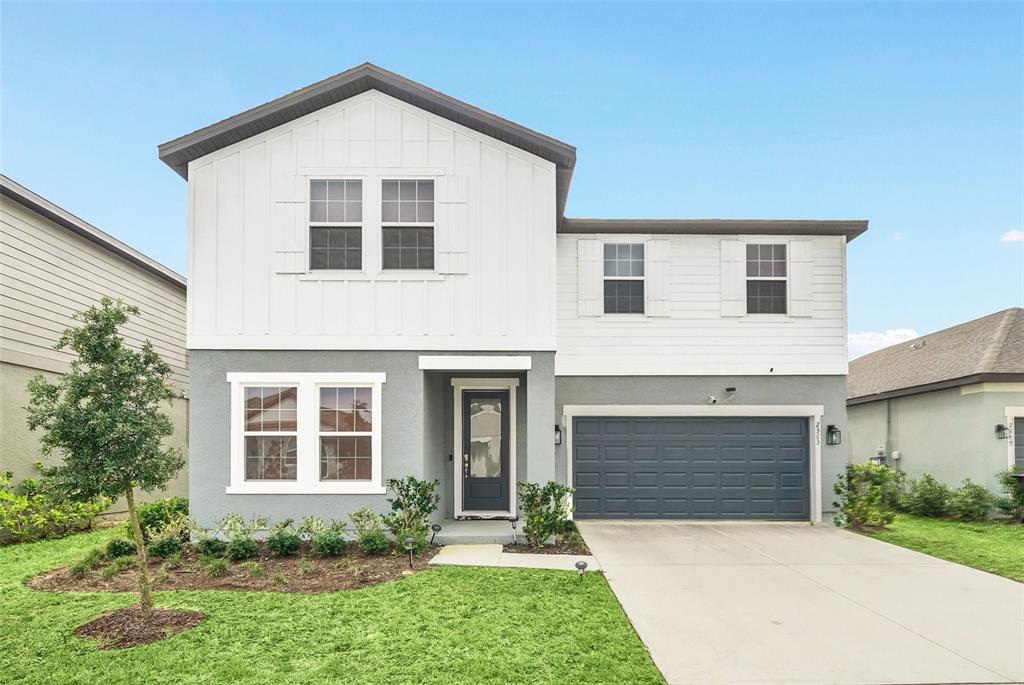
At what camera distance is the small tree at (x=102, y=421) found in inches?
246

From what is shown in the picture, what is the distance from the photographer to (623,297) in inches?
513

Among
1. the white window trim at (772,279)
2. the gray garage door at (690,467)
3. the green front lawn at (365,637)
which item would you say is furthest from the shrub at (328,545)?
the white window trim at (772,279)

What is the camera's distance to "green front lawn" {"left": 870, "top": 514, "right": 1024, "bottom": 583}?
365 inches

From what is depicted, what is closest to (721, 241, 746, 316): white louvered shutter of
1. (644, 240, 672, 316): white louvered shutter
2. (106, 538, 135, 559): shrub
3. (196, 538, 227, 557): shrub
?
(644, 240, 672, 316): white louvered shutter

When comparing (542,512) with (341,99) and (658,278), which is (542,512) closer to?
(658,278)

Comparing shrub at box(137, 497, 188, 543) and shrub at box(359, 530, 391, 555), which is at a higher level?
shrub at box(137, 497, 188, 543)

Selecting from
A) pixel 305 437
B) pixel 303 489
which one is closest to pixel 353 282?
pixel 305 437

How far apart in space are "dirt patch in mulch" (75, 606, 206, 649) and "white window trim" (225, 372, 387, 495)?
3084 mm

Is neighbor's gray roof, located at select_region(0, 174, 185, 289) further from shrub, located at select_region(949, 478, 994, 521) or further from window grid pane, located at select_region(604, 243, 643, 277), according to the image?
shrub, located at select_region(949, 478, 994, 521)

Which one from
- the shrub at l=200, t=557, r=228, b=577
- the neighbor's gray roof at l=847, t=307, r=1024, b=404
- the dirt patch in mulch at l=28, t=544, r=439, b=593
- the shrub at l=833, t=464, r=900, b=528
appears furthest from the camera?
the neighbor's gray roof at l=847, t=307, r=1024, b=404

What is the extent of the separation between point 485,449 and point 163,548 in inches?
209

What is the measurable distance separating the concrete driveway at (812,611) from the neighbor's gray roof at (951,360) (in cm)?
581

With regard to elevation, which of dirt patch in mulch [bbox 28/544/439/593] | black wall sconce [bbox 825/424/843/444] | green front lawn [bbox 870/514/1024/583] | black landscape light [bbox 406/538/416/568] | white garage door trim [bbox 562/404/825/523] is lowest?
green front lawn [bbox 870/514/1024/583]

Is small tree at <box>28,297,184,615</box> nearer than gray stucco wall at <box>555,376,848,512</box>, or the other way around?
small tree at <box>28,297,184,615</box>
